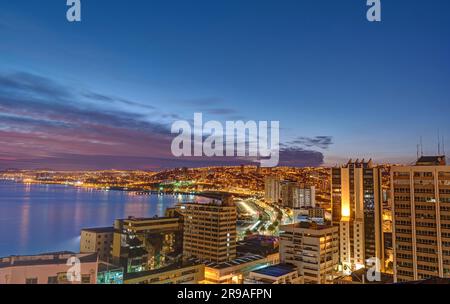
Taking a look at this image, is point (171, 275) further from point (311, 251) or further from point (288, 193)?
point (288, 193)

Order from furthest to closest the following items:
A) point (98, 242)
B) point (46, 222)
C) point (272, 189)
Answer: point (272, 189) < point (46, 222) < point (98, 242)

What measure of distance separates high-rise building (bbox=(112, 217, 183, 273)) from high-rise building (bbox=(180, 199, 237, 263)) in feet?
2.80

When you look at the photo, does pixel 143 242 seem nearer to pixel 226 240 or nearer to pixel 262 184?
pixel 226 240

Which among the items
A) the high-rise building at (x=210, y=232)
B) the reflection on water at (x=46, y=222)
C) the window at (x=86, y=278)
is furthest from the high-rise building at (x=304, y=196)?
the window at (x=86, y=278)

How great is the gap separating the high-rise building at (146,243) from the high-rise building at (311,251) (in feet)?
13.5

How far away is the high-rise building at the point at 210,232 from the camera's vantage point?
11.1 metres

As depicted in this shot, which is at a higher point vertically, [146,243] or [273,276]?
[273,276]

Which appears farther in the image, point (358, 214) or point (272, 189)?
point (272, 189)

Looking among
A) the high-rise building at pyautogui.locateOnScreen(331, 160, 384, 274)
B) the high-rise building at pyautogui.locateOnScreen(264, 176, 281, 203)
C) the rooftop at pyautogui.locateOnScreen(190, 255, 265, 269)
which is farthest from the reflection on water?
the high-rise building at pyautogui.locateOnScreen(331, 160, 384, 274)

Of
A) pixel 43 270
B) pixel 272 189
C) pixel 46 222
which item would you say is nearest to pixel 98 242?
pixel 43 270

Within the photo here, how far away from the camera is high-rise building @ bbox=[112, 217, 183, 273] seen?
417 inches

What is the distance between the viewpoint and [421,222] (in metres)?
7.31

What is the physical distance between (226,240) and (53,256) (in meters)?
6.06

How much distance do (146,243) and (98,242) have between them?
1.78 m
